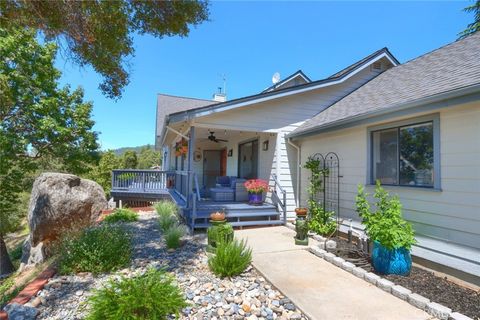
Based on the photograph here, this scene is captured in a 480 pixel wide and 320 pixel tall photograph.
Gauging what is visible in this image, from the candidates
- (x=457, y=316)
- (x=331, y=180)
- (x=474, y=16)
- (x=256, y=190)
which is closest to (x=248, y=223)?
(x=256, y=190)

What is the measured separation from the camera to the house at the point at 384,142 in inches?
167

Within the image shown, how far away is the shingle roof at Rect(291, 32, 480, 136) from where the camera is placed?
4752 mm

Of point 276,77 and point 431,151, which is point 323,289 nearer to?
point 431,151

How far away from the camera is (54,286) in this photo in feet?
13.2

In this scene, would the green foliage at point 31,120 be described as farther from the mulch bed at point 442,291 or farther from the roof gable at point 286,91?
the mulch bed at point 442,291

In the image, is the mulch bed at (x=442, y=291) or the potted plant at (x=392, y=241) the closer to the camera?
the mulch bed at (x=442, y=291)

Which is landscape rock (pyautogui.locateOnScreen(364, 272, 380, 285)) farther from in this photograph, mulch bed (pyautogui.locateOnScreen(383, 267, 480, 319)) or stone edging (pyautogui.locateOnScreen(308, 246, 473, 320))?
mulch bed (pyautogui.locateOnScreen(383, 267, 480, 319))

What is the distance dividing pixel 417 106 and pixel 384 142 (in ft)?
4.27

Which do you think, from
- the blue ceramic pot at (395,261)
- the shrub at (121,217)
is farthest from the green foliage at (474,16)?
the shrub at (121,217)

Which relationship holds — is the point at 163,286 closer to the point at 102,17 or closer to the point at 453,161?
the point at 102,17

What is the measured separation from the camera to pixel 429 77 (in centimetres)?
590

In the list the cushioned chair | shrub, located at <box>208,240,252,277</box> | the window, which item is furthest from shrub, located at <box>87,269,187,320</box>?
the cushioned chair

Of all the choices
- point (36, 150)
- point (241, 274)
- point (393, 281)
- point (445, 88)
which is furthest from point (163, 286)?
point (36, 150)

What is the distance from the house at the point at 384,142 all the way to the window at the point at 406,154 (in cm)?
2
